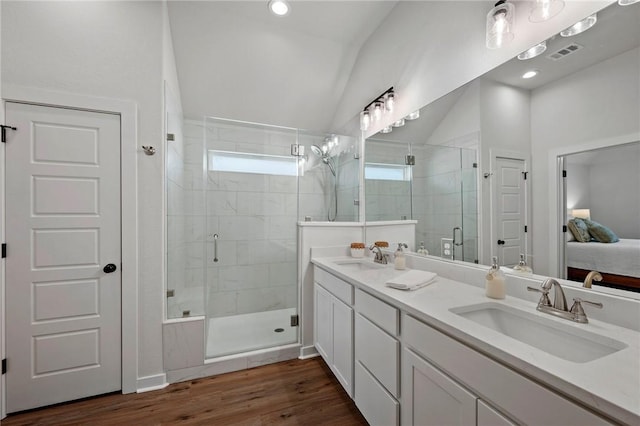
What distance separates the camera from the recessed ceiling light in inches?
84.9

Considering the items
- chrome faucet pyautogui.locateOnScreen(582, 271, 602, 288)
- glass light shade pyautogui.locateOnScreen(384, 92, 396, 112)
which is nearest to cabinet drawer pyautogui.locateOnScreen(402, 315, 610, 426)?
chrome faucet pyautogui.locateOnScreen(582, 271, 602, 288)

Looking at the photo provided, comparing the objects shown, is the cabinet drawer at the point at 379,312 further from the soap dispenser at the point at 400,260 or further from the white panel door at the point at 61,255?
the white panel door at the point at 61,255

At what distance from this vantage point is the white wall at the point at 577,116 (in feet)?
3.24

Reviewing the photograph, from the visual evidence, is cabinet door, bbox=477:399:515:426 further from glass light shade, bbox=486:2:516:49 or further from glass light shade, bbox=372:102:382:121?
glass light shade, bbox=372:102:382:121

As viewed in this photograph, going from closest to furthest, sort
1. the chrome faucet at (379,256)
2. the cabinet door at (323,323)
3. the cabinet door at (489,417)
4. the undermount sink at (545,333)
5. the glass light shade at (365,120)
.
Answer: the cabinet door at (489,417) → the undermount sink at (545,333) → the cabinet door at (323,323) → the chrome faucet at (379,256) → the glass light shade at (365,120)

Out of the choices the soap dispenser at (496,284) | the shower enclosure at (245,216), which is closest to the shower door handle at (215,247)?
the shower enclosure at (245,216)

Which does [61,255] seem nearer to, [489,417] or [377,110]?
[489,417]

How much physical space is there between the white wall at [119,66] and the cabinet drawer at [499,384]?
1.98 m

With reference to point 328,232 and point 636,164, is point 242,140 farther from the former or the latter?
point 636,164

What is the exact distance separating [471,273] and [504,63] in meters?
1.18

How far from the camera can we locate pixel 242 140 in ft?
8.35

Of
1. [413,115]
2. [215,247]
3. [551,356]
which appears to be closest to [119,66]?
[215,247]

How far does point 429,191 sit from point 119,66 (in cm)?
253

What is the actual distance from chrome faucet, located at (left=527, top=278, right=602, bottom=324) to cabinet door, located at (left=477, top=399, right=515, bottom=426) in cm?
51
